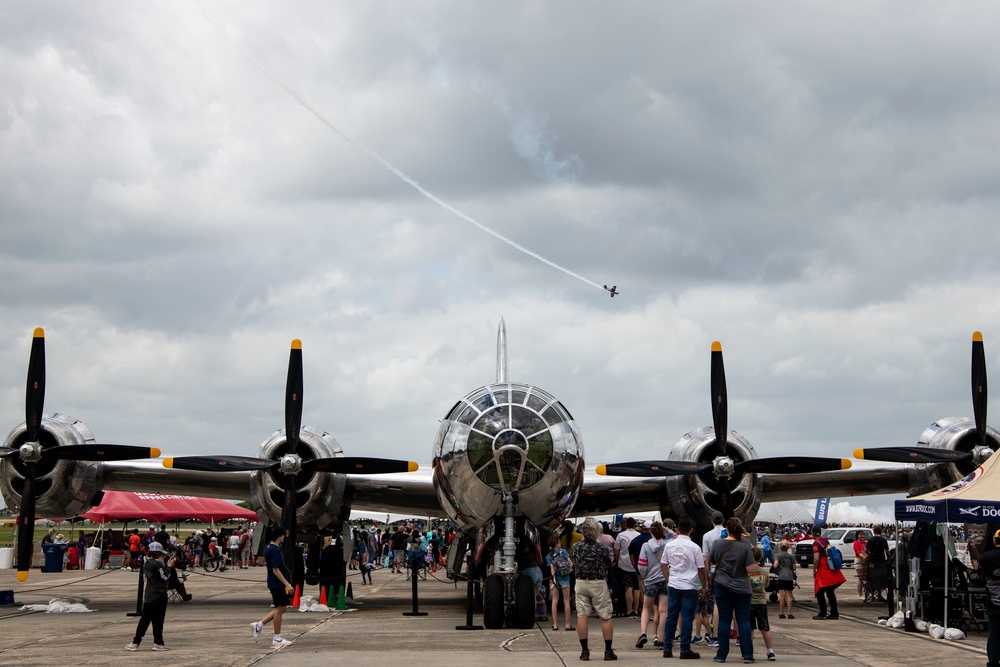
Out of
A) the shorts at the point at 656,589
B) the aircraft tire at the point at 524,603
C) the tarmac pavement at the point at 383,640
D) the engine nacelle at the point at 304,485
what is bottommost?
the tarmac pavement at the point at 383,640

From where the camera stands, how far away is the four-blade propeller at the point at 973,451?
19.5m

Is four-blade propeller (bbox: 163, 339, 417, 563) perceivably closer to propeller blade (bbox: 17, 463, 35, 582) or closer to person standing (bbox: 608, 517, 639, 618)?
propeller blade (bbox: 17, 463, 35, 582)

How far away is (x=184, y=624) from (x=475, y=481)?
5.42 metres

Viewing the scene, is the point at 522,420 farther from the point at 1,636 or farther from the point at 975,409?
the point at 975,409

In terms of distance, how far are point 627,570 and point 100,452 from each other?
390 inches

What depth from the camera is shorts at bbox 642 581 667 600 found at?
12703 mm

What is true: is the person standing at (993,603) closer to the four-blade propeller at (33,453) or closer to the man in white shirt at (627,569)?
the man in white shirt at (627,569)

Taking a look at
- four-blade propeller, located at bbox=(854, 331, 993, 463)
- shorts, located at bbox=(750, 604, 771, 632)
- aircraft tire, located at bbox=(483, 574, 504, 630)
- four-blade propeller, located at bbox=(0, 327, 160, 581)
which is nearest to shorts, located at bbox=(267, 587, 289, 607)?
aircraft tire, located at bbox=(483, 574, 504, 630)

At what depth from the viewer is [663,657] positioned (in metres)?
11.7

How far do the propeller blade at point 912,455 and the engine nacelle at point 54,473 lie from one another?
14982 mm

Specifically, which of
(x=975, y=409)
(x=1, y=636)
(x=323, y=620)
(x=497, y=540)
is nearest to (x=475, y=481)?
(x=497, y=540)

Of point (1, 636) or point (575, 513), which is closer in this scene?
point (1, 636)

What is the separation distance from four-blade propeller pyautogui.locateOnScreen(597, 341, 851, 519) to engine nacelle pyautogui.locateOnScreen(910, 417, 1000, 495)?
9.38 ft

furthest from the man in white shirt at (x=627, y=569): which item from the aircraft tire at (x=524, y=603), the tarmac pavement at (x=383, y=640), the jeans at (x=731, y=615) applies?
the jeans at (x=731, y=615)
